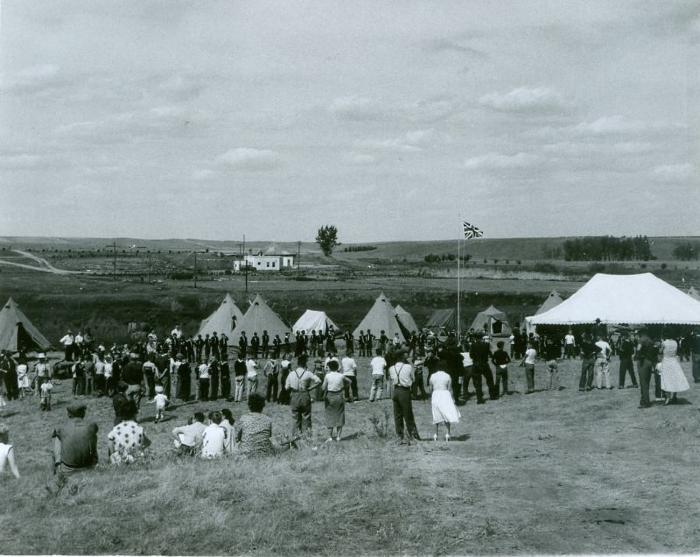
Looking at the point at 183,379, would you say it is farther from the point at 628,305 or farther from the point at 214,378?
the point at 628,305

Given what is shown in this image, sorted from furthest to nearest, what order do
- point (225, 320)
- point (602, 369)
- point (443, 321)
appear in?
point (443, 321)
point (225, 320)
point (602, 369)

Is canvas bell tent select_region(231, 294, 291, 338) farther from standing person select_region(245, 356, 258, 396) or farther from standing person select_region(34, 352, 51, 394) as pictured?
standing person select_region(245, 356, 258, 396)

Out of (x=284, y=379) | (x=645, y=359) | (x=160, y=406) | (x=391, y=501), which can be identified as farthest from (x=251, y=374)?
(x=391, y=501)

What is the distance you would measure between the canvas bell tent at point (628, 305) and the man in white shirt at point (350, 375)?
8683 mm

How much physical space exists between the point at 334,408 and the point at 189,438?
2693 mm

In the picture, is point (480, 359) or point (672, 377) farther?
point (480, 359)

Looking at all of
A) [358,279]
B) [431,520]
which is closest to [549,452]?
[431,520]

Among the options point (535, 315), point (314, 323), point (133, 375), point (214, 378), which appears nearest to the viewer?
point (133, 375)

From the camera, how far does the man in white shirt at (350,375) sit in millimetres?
17500

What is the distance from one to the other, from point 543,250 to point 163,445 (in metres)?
153

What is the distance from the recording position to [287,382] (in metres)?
13.2

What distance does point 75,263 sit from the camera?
118000 mm

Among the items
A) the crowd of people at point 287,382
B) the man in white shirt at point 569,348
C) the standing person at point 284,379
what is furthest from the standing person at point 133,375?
the man in white shirt at point 569,348

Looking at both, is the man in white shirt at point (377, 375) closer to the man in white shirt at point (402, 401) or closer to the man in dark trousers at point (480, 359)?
the man in dark trousers at point (480, 359)
